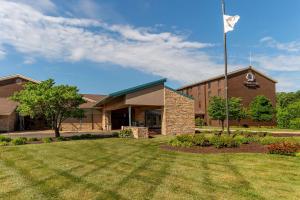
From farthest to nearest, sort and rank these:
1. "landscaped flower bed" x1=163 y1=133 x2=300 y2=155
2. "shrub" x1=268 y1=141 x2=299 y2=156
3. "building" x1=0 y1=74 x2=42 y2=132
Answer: "building" x1=0 y1=74 x2=42 y2=132 < "landscaped flower bed" x1=163 y1=133 x2=300 y2=155 < "shrub" x1=268 y1=141 x2=299 y2=156

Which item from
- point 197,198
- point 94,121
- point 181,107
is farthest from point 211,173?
point 94,121

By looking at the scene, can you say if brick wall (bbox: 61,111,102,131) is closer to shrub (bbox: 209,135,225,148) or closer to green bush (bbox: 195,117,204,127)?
green bush (bbox: 195,117,204,127)

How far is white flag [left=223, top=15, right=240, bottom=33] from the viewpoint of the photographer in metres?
21.5

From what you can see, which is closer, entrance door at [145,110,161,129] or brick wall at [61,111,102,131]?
brick wall at [61,111,102,131]

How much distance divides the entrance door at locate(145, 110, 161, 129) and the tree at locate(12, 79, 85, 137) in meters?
18.4

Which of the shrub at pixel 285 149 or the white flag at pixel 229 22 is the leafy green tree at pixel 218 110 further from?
the shrub at pixel 285 149

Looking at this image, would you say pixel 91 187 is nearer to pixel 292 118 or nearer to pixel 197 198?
pixel 197 198

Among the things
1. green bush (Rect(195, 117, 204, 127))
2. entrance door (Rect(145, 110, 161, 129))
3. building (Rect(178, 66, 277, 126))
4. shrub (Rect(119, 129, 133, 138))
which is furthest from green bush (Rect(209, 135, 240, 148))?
green bush (Rect(195, 117, 204, 127))

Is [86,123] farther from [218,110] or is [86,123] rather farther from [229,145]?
[229,145]

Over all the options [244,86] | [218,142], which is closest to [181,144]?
[218,142]

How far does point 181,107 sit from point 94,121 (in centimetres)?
1778

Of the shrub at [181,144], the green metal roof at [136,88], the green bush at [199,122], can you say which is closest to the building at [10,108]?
the green metal roof at [136,88]

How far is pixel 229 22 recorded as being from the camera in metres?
21.8

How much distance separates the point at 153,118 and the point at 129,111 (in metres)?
15.2
